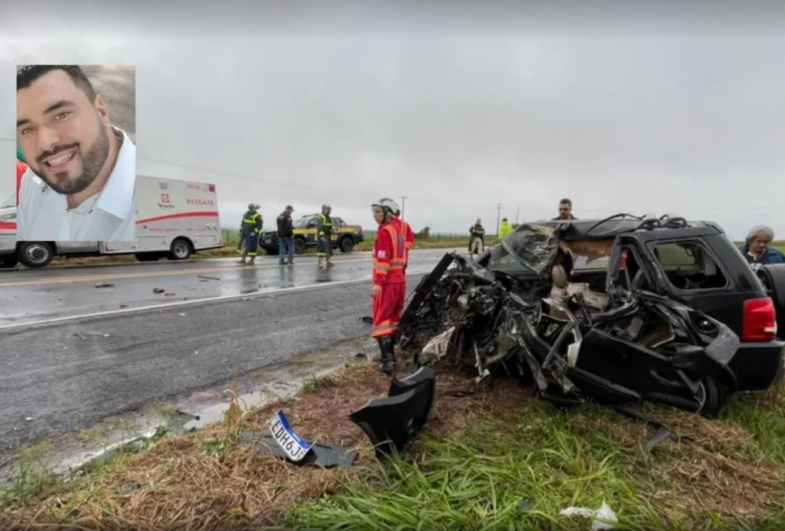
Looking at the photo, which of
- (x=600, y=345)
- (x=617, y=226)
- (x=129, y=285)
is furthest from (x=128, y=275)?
(x=600, y=345)

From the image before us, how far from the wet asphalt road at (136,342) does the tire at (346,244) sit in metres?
12.6

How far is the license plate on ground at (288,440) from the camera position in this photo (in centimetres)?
242

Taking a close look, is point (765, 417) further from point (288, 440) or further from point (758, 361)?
point (288, 440)

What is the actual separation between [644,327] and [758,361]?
0.82m

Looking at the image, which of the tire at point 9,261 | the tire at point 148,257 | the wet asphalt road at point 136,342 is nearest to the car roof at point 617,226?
the wet asphalt road at point 136,342

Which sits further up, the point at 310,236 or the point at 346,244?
→ the point at 310,236

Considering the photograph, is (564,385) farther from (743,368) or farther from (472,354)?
(743,368)

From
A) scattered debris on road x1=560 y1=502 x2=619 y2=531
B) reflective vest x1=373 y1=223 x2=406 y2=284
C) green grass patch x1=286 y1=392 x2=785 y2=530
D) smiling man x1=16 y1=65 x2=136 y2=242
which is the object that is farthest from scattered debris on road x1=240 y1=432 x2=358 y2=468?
smiling man x1=16 y1=65 x2=136 y2=242

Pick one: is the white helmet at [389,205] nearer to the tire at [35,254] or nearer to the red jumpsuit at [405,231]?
the red jumpsuit at [405,231]

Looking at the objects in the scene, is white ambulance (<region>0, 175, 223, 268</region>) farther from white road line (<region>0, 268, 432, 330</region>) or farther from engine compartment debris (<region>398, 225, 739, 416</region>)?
engine compartment debris (<region>398, 225, 739, 416</region>)

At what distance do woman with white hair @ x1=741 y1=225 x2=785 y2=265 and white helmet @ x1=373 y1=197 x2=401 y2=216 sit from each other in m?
3.58

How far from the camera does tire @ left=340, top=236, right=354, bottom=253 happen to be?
22766 mm

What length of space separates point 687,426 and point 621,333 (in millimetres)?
663

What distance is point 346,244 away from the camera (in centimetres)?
2291
